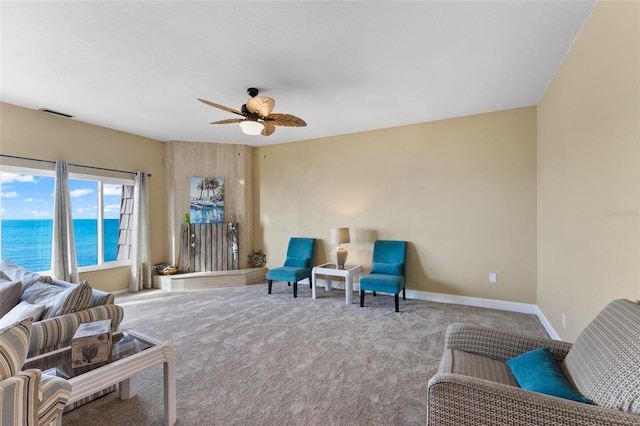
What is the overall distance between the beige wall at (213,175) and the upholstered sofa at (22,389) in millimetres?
4578

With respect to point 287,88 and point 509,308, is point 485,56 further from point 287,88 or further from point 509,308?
point 509,308

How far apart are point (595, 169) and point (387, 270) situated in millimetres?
2730

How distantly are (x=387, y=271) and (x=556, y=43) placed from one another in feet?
10.2

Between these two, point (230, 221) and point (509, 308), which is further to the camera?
point (230, 221)

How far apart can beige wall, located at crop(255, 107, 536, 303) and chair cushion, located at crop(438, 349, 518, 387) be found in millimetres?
2701

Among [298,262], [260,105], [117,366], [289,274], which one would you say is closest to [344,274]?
[289,274]

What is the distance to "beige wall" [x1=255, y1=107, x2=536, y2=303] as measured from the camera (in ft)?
12.7

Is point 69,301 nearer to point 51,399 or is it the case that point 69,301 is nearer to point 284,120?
point 51,399

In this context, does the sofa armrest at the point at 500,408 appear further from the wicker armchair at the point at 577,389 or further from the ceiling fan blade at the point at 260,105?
the ceiling fan blade at the point at 260,105

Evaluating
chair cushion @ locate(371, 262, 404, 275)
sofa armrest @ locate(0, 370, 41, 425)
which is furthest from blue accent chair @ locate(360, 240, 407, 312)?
sofa armrest @ locate(0, 370, 41, 425)

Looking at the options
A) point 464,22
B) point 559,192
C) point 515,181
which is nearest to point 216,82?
point 464,22

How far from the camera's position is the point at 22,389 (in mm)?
1042

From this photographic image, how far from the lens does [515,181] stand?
12.7 ft

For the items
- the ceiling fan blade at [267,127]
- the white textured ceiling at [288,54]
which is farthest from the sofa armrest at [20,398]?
the ceiling fan blade at [267,127]
